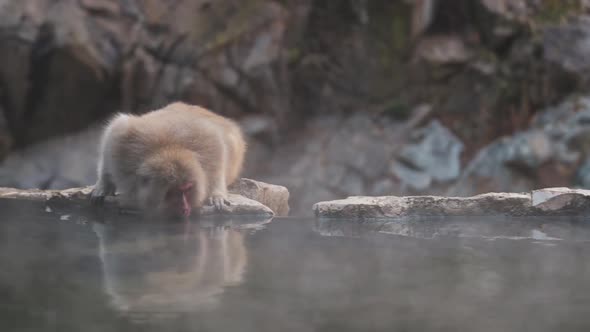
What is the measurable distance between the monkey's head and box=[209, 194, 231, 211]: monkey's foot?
186mm

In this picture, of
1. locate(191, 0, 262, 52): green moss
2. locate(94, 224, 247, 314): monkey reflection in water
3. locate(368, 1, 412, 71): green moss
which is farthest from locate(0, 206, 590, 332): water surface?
locate(368, 1, 412, 71): green moss

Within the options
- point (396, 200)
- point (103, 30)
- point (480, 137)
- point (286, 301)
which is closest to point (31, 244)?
point (286, 301)

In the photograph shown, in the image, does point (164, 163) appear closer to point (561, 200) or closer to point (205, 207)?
point (205, 207)

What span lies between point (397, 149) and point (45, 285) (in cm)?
895

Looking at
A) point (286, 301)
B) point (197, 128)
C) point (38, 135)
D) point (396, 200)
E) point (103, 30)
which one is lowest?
point (286, 301)

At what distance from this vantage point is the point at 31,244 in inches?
110

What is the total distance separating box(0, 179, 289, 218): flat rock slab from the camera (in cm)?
380

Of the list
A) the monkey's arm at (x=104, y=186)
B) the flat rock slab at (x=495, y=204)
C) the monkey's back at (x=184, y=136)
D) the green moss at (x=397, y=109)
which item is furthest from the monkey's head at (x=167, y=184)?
the green moss at (x=397, y=109)

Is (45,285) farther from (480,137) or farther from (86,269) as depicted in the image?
(480,137)

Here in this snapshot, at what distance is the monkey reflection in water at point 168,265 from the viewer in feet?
6.56

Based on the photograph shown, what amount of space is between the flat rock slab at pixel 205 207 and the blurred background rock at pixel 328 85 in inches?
216

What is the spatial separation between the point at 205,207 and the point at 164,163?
15.4 inches

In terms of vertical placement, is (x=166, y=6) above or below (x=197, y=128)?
above

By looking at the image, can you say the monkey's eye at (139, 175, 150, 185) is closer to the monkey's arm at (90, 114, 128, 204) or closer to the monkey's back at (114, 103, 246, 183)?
the monkey's back at (114, 103, 246, 183)
